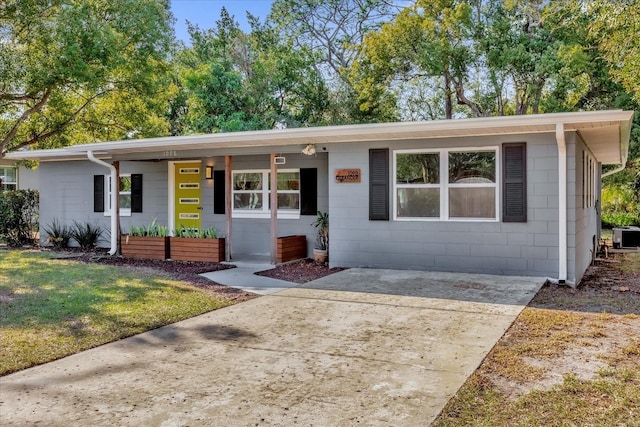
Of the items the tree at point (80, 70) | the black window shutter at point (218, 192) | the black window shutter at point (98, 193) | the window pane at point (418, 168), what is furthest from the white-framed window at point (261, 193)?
the tree at point (80, 70)

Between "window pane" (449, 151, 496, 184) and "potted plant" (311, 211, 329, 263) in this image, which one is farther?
"potted plant" (311, 211, 329, 263)

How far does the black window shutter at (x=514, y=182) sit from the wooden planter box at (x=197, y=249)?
5.20 meters

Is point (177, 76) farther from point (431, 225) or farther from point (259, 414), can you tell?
point (259, 414)

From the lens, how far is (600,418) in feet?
9.53

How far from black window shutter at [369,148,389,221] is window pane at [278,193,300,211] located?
229 cm

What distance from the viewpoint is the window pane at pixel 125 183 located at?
12.4 meters

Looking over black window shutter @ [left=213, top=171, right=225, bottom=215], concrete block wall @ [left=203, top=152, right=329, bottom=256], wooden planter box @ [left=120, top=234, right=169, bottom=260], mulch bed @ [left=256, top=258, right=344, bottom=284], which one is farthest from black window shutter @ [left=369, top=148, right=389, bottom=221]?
wooden planter box @ [left=120, top=234, right=169, bottom=260]

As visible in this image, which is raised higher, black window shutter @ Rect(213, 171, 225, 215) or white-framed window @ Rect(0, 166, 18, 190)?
white-framed window @ Rect(0, 166, 18, 190)

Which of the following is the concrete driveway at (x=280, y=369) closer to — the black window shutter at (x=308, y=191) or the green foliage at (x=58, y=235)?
the black window shutter at (x=308, y=191)

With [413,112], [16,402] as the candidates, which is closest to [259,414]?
[16,402]

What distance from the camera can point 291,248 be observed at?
989cm

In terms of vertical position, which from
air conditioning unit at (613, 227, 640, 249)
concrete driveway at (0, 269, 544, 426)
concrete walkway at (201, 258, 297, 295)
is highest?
air conditioning unit at (613, 227, 640, 249)

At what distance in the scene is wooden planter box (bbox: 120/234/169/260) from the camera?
10312 mm

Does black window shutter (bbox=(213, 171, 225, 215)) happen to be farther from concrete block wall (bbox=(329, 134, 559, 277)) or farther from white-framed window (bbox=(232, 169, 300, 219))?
concrete block wall (bbox=(329, 134, 559, 277))
